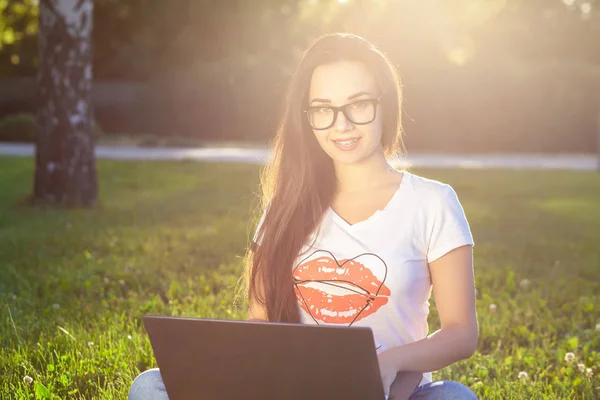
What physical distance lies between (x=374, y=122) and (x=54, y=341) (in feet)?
8.68

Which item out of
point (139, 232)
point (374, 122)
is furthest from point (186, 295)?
point (374, 122)

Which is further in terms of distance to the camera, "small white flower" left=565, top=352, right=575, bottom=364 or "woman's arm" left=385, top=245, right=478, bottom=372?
"small white flower" left=565, top=352, right=575, bottom=364

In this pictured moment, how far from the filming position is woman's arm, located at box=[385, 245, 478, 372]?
2.69 meters

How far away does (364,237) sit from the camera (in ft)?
9.66

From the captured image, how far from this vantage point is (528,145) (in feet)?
70.4

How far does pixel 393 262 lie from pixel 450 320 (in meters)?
0.27

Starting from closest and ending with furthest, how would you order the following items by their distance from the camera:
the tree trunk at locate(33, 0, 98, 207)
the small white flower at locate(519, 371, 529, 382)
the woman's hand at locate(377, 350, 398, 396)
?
the woman's hand at locate(377, 350, 398, 396) → the small white flower at locate(519, 371, 529, 382) → the tree trunk at locate(33, 0, 98, 207)

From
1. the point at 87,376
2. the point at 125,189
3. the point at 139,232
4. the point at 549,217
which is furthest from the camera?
the point at 125,189

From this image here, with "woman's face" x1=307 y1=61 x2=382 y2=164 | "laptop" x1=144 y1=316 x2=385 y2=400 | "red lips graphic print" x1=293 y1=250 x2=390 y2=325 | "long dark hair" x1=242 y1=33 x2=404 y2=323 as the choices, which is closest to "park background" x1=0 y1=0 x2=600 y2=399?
"long dark hair" x1=242 y1=33 x2=404 y2=323

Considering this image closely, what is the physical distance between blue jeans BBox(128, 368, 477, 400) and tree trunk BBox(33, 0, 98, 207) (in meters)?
7.35

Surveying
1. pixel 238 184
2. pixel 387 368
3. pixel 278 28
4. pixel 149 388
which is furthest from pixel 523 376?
pixel 278 28

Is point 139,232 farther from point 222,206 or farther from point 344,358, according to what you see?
point 344,358

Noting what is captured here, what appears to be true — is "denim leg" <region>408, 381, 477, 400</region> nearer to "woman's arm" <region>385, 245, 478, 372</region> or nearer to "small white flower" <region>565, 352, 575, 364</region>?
"woman's arm" <region>385, 245, 478, 372</region>

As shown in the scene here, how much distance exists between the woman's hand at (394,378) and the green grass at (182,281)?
135 cm
